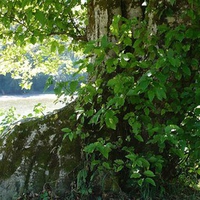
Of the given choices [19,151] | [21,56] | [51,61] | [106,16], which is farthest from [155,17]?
[51,61]

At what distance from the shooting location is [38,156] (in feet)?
12.0

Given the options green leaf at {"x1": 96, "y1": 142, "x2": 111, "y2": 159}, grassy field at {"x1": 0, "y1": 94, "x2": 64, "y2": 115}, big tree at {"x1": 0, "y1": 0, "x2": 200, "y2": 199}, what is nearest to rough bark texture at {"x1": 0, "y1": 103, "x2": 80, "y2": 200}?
big tree at {"x1": 0, "y1": 0, "x2": 200, "y2": 199}

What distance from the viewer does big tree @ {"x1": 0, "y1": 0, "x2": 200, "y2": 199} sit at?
102 inches

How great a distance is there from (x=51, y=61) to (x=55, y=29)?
11.7ft

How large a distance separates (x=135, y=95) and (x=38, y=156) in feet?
4.92

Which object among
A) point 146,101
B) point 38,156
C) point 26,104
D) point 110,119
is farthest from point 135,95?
point 26,104

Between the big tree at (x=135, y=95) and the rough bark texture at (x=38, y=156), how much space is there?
41mm

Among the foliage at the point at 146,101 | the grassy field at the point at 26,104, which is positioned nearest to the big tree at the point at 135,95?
the foliage at the point at 146,101

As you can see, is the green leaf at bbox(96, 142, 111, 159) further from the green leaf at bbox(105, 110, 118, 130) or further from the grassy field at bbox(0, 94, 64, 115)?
the grassy field at bbox(0, 94, 64, 115)

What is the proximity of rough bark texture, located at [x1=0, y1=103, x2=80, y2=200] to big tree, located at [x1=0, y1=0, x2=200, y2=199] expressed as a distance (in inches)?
1.6

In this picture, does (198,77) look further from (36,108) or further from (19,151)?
(36,108)

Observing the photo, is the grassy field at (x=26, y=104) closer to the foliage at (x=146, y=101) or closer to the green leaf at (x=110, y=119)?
the foliage at (x=146, y=101)

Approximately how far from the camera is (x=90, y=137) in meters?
3.52

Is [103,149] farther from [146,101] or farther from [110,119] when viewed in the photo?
[146,101]
